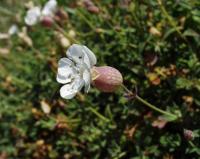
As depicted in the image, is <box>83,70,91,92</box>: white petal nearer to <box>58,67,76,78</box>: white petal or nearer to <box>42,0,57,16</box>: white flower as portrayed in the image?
<box>58,67,76,78</box>: white petal

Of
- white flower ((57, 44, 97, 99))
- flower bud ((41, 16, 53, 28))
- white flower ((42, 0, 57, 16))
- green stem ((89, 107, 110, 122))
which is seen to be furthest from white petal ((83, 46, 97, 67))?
white flower ((42, 0, 57, 16))

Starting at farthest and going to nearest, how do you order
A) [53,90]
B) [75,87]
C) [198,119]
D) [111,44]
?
[53,90] < [111,44] < [198,119] < [75,87]

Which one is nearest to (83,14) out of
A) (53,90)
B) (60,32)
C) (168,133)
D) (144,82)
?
(60,32)

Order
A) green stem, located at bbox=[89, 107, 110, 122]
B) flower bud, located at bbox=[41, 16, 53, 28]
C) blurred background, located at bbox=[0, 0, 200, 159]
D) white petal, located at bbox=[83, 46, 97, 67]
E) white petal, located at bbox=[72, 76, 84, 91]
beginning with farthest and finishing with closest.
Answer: flower bud, located at bbox=[41, 16, 53, 28] → green stem, located at bbox=[89, 107, 110, 122] → blurred background, located at bbox=[0, 0, 200, 159] → white petal, located at bbox=[72, 76, 84, 91] → white petal, located at bbox=[83, 46, 97, 67]

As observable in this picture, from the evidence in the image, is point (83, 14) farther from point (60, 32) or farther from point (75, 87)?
point (75, 87)

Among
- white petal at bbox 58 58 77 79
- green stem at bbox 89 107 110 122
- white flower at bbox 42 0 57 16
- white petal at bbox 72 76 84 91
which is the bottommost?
green stem at bbox 89 107 110 122

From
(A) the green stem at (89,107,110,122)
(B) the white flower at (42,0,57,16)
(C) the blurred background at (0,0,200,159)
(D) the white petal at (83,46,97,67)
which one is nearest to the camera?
(D) the white petal at (83,46,97,67)
